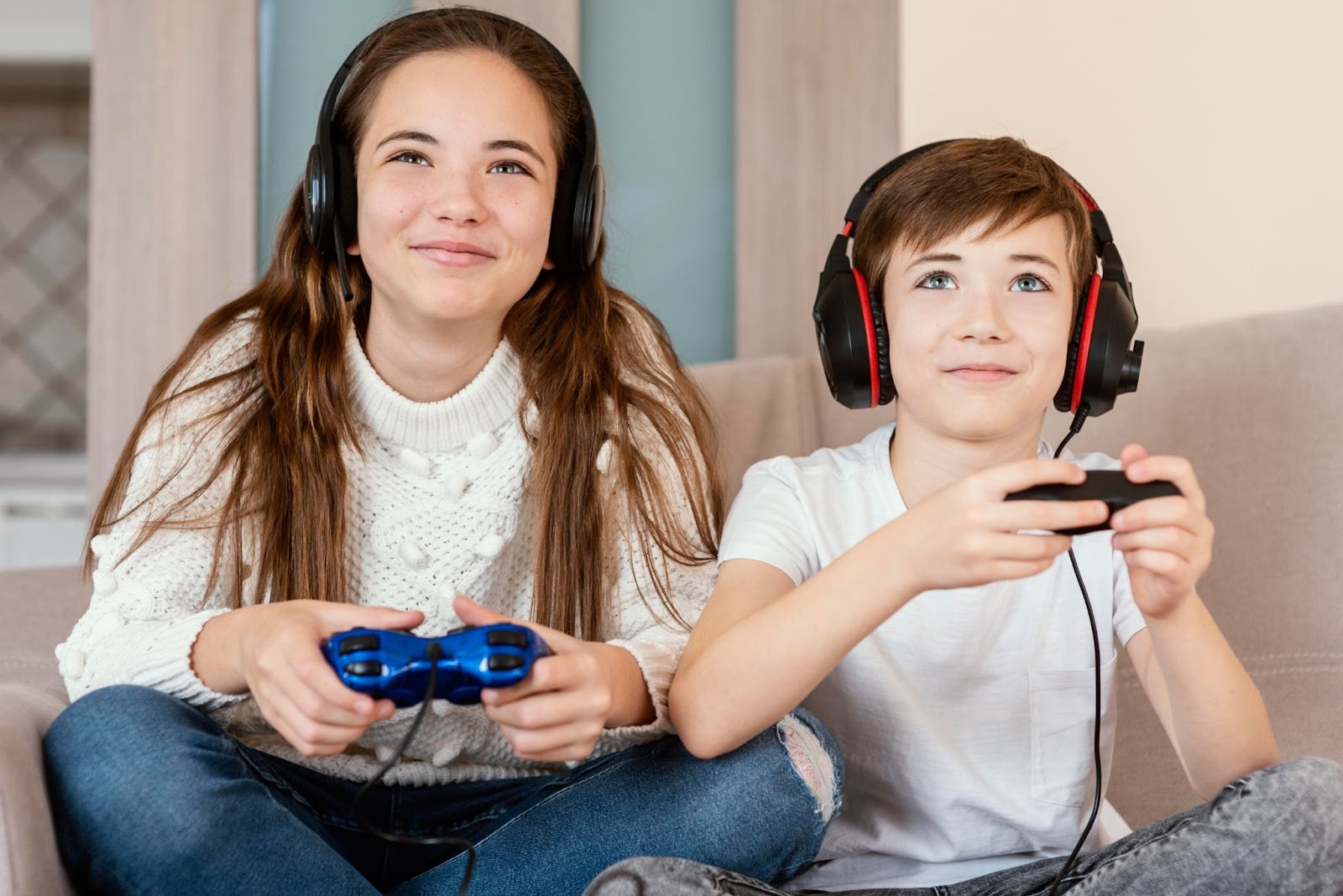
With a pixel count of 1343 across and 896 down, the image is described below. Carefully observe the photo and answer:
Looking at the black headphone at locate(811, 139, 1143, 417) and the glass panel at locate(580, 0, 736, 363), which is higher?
the glass panel at locate(580, 0, 736, 363)

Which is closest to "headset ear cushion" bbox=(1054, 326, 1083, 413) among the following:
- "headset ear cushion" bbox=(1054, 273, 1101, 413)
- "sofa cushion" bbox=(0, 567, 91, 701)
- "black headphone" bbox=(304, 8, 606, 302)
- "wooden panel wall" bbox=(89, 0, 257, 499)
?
"headset ear cushion" bbox=(1054, 273, 1101, 413)

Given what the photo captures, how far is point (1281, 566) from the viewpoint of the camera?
1.27 metres

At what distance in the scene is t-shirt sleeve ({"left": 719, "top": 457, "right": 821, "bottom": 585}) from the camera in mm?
1026

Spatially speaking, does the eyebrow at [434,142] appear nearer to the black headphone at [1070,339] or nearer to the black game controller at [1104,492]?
the black headphone at [1070,339]

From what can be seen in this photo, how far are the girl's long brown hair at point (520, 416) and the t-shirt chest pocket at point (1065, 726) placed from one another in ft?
1.04

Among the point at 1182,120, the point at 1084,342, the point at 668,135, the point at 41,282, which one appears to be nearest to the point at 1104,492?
the point at 1084,342

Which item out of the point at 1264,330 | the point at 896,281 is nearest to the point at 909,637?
the point at 896,281

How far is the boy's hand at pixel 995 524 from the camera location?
74cm

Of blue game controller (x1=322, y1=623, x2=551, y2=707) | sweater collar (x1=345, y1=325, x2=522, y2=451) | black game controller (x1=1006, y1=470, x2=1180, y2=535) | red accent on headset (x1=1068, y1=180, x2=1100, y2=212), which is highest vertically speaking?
red accent on headset (x1=1068, y1=180, x2=1100, y2=212)

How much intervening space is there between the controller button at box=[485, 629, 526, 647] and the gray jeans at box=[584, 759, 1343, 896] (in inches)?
6.7

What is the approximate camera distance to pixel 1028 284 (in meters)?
1.04

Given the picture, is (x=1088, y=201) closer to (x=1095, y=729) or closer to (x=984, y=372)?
(x=984, y=372)

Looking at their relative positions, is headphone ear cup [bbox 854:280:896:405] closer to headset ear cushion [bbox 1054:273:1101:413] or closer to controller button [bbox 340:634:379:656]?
headset ear cushion [bbox 1054:273:1101:413]

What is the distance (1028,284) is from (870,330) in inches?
5.8
